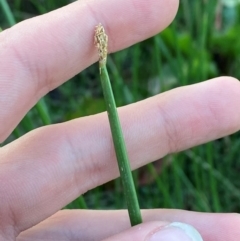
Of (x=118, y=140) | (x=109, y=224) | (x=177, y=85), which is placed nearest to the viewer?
(x=118, y=140)

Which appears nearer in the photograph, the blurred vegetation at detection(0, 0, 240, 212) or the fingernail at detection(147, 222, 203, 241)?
the fingernail at detection(147, 222, 203, 241)

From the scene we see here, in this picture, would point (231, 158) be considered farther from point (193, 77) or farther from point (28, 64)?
point (28, 64)

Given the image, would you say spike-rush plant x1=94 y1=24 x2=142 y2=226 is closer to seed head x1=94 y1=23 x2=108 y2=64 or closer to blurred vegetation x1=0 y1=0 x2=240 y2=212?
seed head x1=94 y1=23 x2=108 y2=64

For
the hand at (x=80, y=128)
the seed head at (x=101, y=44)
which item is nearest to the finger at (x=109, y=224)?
the hand at (x=80, y=128)

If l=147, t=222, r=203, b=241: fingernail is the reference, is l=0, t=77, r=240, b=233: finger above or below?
above

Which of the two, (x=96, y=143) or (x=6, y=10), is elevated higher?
(x=6, y=10)

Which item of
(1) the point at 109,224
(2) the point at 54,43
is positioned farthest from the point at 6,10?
(1) the point at 109,224

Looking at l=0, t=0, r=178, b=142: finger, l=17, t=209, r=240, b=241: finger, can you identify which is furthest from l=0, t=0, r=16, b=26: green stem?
l=17, t=209, r=240, b=241: finger

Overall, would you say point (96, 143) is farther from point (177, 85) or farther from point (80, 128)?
point (177, 85)

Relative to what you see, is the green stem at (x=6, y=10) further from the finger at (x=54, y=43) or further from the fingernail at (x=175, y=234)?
the fingernail at (x=175, y=234)
